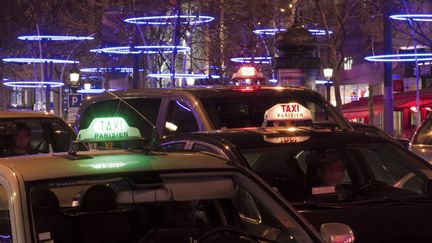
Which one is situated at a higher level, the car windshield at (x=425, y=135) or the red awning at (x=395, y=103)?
the car windshield at (x=425, y=135)

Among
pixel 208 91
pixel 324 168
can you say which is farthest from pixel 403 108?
pixel 324 168

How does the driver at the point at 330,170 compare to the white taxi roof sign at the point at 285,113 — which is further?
the white taxi roof sign at the point at 285,113

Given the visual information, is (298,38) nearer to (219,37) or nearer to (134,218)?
(134,218)

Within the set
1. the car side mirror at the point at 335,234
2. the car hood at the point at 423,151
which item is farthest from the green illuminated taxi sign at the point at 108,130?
the car hood at the point at 423,151

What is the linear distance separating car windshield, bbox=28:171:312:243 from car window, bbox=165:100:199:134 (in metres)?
3.74

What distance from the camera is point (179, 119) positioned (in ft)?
26.6

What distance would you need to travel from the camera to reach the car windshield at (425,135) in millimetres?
11023

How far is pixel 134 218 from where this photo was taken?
4039 mm

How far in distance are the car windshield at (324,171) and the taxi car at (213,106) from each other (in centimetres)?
183

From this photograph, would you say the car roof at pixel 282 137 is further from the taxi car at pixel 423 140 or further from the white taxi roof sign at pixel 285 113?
the taxi car at pixel 423 140

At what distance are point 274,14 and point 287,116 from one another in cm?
2088

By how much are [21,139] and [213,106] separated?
10.1ft

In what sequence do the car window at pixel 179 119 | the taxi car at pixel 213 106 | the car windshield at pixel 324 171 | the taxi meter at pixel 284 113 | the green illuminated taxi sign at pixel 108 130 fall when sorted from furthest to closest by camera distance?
the car window at pixel 179 119, the taxi car at pixel 213 106, the taxi meter at pixel 284 113, the car windshield at pixel 324 171, the green illuminated taxi sign at pixel 108 130

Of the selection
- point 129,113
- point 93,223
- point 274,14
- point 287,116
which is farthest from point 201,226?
point 274,14
